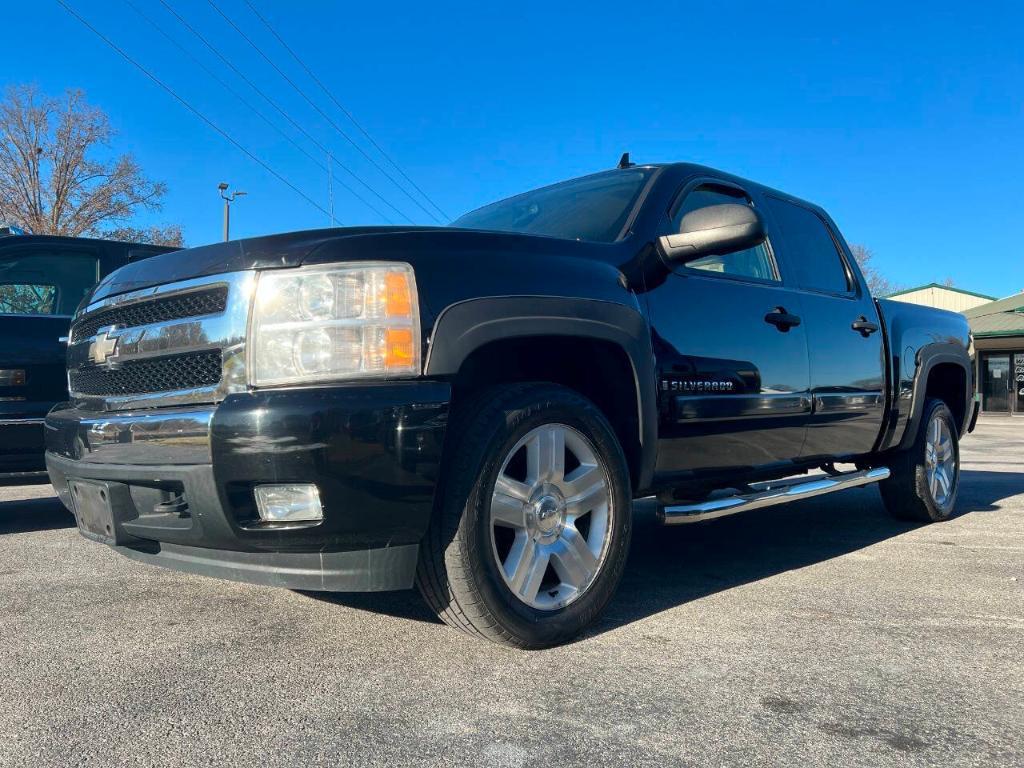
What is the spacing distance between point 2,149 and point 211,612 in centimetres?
3529

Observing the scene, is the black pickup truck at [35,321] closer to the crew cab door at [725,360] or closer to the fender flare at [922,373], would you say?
the crew cab door at [725,360]

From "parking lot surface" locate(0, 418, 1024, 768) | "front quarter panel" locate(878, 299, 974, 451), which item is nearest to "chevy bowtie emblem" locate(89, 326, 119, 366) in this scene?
"parking lot surface" locate(0, 418, 1024, 768)

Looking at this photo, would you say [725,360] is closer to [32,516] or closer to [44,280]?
[44,280]

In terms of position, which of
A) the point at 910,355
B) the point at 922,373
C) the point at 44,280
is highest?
the point at 44,280

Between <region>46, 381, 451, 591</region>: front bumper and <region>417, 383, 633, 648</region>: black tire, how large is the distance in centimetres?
10

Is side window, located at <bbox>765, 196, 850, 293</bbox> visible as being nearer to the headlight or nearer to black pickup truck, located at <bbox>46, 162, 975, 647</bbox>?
black pickup truck, located at <bbox>46, 162, 975, 647</bbox>

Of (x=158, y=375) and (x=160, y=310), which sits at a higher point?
(x=160, y=310)

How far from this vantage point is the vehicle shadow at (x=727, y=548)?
3.39 metres

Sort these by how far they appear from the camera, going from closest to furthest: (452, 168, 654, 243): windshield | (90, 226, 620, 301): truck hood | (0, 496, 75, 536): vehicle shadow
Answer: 1. (90, 226, 620, 301): truck hood
2. (452, 168, 654, 243): windshield
3. (0, 496, 75, 536): vehicle shadow

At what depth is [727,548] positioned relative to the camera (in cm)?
467

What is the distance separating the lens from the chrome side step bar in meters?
3.37

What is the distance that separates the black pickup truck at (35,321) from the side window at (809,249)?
3.68 metres

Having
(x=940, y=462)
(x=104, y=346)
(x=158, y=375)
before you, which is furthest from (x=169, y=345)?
(x=940, y=462)

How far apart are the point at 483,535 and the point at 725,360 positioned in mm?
1547
